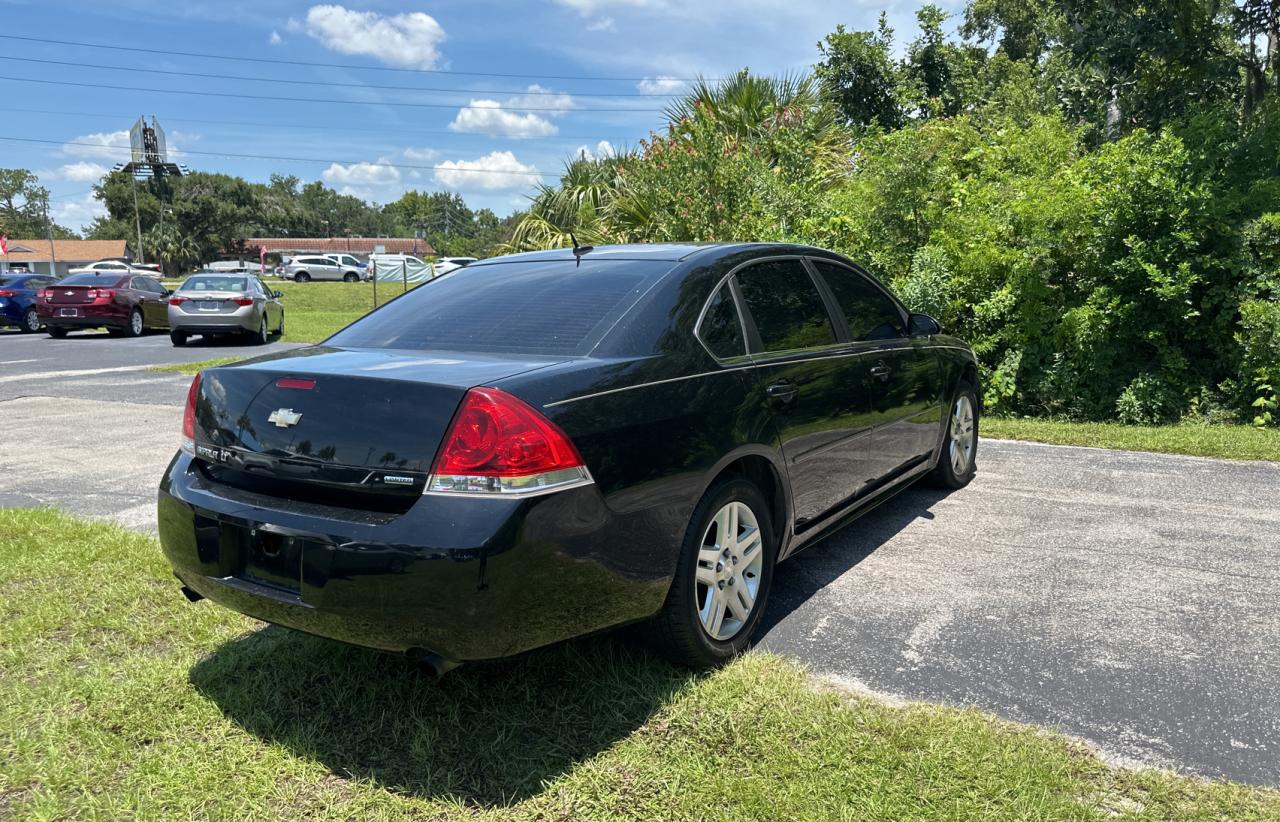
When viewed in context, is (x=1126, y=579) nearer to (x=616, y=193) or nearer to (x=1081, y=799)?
(x=1081, y=799)

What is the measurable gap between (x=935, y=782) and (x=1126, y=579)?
2275 mm

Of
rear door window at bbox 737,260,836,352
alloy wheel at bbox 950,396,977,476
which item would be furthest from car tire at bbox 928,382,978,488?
rear door window at bbox 737,260,836,352

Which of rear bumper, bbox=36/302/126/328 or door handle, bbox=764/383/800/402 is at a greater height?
door handle, bbox=764/383/800/402

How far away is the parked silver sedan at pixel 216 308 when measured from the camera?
691 inches

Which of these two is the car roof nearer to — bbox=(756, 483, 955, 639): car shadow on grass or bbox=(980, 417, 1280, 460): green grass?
bbox=(756, 483, 955, 639): car shadow on grass

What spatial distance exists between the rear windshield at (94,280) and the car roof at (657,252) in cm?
1908

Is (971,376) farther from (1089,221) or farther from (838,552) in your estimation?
(1089,221)

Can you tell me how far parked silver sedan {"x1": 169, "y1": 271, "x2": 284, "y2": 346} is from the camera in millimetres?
17562

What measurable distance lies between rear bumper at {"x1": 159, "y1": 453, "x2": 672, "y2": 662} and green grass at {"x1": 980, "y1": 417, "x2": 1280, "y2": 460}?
604cm

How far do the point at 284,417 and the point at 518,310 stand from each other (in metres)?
1.05

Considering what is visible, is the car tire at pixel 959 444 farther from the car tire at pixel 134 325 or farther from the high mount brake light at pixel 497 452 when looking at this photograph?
the car tire at pixel 134 325

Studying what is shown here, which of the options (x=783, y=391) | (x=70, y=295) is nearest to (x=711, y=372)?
(x=783, y=391)

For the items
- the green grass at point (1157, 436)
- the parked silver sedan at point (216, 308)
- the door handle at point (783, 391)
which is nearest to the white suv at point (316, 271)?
the parked silver sedan at point (216, 308)

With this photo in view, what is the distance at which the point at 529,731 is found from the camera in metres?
2.97
